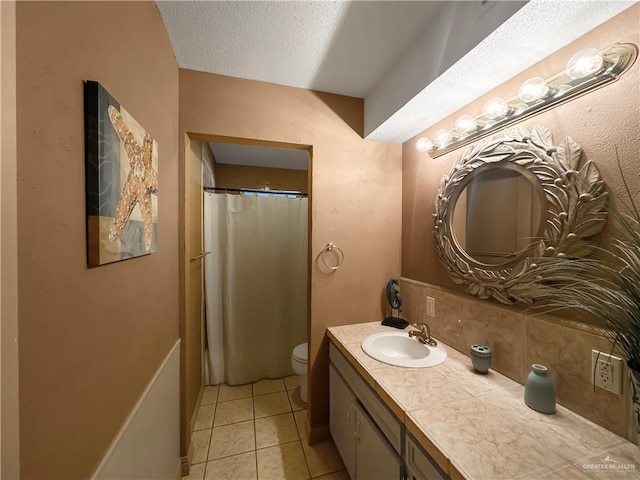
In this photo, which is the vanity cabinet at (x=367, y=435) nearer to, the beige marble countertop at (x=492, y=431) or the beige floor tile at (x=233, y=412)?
the beige marble countertop at (x=492, y=431)

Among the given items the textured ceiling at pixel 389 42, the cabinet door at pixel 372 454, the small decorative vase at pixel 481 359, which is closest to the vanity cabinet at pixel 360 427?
the cabinet door at pixel 372 454

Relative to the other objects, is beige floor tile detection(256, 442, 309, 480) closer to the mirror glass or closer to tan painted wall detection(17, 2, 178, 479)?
tan painted wall detection(17, 2, 178, 479)

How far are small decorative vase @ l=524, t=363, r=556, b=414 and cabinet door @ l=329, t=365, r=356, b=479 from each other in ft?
2.44

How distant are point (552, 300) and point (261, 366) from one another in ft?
7.45

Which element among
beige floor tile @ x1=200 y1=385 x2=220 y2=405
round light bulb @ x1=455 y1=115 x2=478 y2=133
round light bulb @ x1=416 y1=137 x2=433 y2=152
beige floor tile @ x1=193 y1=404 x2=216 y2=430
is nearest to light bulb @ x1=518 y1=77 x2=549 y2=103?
round light bulb @ x1=455 y1=115 x2=478 y2=133

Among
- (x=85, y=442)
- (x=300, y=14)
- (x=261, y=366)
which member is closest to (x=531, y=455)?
(x=85, y=442)

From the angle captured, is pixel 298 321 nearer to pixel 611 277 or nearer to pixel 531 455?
pixel 531 455

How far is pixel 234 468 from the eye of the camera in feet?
4.73

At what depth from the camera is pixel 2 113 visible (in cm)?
38

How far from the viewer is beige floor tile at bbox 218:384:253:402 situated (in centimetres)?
207

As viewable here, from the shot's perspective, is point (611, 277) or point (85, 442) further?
point (611, 277)

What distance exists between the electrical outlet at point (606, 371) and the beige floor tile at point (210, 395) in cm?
237

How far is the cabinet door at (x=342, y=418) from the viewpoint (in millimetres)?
1260

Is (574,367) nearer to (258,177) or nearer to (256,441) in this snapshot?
(256,441)
